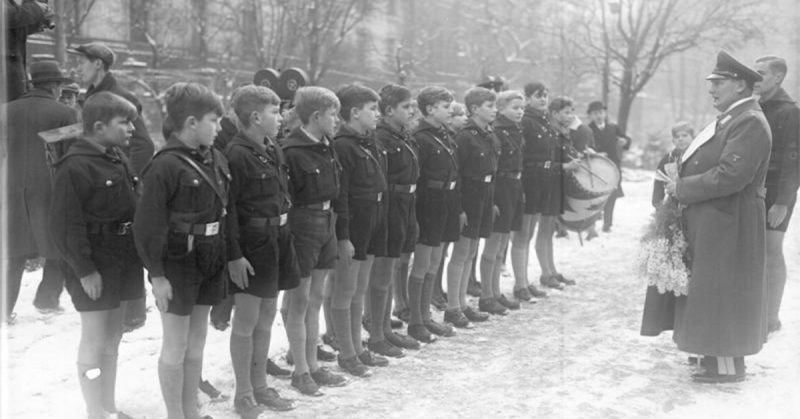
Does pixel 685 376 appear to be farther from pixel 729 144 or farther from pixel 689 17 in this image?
pixel 689 17

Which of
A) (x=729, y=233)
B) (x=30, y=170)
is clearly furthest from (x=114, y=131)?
(x=729, y=233)

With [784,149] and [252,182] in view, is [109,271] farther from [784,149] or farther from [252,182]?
[784,149]

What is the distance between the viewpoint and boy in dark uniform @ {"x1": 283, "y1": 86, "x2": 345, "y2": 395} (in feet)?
17.7

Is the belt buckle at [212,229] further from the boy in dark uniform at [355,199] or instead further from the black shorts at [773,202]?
the black shorts at [773,202]

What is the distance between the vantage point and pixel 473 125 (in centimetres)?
762

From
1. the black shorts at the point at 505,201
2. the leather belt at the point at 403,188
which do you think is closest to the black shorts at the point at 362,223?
the leather belt at the point at 403,188

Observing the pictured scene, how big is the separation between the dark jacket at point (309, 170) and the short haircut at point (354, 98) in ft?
2.01

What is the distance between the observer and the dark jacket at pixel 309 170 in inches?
212

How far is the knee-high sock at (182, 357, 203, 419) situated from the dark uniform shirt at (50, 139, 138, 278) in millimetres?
790

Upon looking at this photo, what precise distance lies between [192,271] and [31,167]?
310 cm

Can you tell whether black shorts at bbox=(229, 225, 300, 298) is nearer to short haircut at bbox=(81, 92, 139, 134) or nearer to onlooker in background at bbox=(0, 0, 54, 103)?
short haircut at bbox=(81, 92, 139, 134)

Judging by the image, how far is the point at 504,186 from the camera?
8.18 m

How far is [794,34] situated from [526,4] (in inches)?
439

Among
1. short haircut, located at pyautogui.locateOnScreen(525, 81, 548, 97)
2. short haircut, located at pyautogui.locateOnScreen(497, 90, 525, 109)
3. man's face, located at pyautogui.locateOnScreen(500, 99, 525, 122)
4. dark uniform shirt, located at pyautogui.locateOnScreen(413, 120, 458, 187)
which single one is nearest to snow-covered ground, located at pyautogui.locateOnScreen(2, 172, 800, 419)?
dark uniform shirt, located at pyautogui.locateOnScreen(413, 120, 458, 187)
